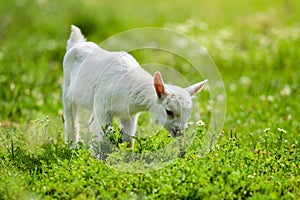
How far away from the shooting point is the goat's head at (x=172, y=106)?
5.48 meters

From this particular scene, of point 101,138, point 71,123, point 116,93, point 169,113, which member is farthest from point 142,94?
point 71,123

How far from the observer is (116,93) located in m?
5.89

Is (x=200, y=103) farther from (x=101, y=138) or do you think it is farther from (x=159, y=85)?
(x=159, y=85)

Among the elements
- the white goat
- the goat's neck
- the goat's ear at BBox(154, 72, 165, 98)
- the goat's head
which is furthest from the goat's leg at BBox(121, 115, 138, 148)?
the goat's ear at BBox(154, 72, 165, 98)

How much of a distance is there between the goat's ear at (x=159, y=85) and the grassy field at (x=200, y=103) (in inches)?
15.7

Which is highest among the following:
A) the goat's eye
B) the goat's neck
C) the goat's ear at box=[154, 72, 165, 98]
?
the goat's ear at box=[154, 72, 165, 98]

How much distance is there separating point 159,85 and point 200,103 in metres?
3.20

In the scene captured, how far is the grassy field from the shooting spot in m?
5.06

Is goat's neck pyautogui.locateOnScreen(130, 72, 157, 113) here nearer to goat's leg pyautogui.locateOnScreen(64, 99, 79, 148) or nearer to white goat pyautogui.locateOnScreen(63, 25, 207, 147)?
white goat pyautogui.locateOnScreen(63, 25, 207, 147)

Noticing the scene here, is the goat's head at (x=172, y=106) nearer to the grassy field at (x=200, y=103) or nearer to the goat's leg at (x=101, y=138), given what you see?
the grassy field at (x=200, y=103)

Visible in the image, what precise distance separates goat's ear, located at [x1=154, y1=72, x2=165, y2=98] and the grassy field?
398 mm

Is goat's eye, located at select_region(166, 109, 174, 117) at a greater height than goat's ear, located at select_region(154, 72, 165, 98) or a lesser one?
lesser

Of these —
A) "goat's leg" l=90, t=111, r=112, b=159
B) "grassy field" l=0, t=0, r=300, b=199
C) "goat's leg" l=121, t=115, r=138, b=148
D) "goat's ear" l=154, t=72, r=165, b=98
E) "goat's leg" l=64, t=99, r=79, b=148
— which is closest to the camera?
"grassy field" l=0, t=0, r=300, b=199

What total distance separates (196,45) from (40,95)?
12.6ft
